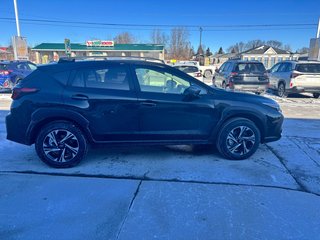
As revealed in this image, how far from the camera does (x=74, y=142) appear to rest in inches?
158

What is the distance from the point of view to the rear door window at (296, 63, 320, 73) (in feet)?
36.9

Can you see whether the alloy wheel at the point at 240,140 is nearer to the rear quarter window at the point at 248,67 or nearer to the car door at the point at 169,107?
the car door at the point at 169,107

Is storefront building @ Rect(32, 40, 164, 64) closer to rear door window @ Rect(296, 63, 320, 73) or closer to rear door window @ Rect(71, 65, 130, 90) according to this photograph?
rear door window @ Rect(296, 63, 320, 73)

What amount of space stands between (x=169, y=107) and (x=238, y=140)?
1329 millimetres

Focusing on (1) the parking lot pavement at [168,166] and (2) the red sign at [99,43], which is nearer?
(1) the parking lot pavement at [168,166]

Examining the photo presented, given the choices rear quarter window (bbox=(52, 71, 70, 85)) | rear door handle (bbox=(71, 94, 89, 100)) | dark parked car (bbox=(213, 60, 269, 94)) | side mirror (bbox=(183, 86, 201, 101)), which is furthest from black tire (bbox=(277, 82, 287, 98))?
rear quarter window (bbox=(52, 71, 70, 85))

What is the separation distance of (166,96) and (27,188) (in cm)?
236

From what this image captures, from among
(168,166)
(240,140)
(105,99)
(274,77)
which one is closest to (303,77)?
(274,77)

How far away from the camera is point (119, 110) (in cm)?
399

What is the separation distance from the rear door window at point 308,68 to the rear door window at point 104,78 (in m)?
9.98

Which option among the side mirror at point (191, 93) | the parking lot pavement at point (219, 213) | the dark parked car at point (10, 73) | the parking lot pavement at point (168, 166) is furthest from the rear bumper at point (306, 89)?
the dark parked car at point (10, 73)

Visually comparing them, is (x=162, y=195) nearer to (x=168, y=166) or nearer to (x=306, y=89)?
(x=168, y=166)

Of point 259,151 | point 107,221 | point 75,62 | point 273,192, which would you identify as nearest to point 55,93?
point 75,62

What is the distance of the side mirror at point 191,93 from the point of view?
4.07 meters
